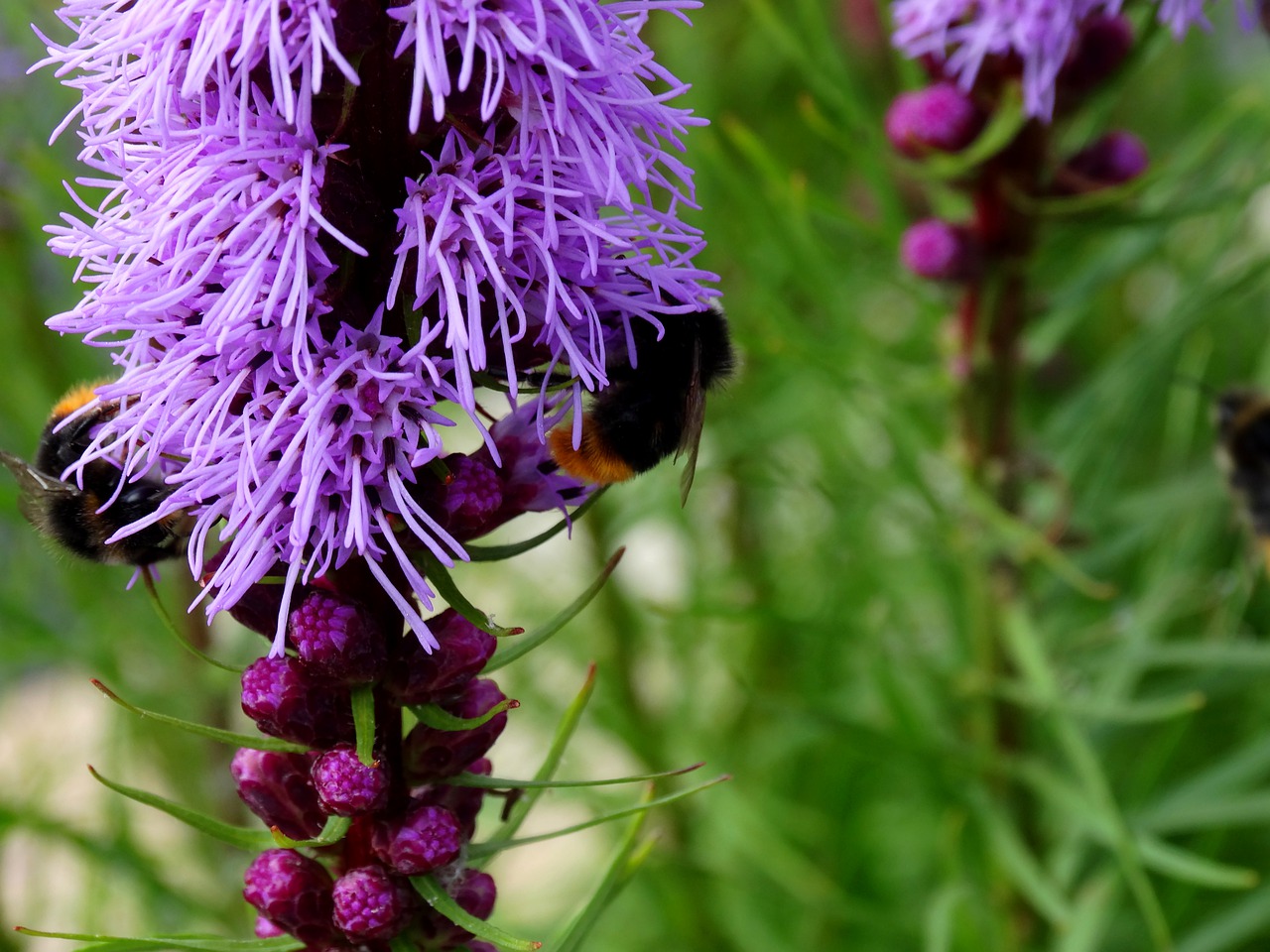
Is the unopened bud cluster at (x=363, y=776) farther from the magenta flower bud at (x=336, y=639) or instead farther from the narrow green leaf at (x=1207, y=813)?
the narrow green leaf at (x=1207, y=813)

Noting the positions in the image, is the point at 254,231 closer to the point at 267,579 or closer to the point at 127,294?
the point at 127,294

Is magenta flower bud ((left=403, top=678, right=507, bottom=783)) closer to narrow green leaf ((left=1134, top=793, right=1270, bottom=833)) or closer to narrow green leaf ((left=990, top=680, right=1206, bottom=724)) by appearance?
narrow green leaf ((left=990, top=680, right=1206, bottom=724))

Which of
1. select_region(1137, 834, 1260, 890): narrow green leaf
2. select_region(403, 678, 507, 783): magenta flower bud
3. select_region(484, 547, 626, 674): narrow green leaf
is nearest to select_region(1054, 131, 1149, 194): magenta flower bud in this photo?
select_region(1137, 834, 1260, 890): narrow green leaf

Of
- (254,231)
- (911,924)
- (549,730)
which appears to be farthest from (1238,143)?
(549,730)

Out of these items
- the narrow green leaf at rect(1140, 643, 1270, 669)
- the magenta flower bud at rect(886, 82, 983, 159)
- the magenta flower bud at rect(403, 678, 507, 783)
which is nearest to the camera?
the magenta flower bud at rect(403, 678, 507, 783)

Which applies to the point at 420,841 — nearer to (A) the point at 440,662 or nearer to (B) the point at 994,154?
(A) the point at 440,662

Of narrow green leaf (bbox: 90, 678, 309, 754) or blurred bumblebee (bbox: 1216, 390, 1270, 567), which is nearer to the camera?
narrow green leaf (bbox: 90, 678, 309, 754)
